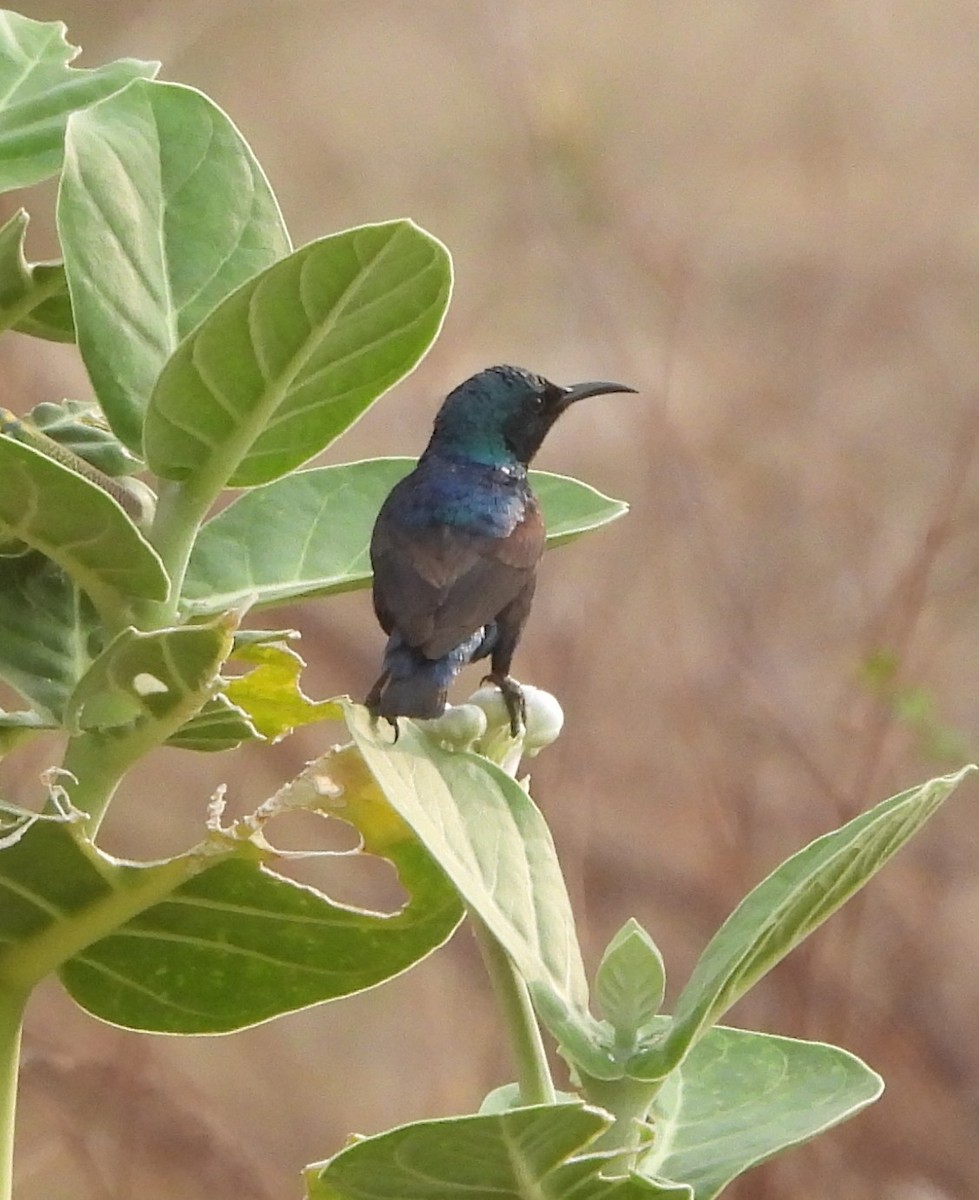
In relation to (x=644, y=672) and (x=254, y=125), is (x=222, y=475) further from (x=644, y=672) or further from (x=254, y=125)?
(x=254, y=125)

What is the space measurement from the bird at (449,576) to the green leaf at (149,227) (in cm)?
13

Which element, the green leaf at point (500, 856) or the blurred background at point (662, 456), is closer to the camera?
the green leaf at point (500, 856)

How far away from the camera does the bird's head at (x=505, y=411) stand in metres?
0.98

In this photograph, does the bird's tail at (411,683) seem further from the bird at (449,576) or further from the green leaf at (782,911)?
the green leaf at (782,911)

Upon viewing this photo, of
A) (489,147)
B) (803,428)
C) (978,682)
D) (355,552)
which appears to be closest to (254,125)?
(489,147)

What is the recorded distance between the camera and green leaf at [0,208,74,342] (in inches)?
25.5

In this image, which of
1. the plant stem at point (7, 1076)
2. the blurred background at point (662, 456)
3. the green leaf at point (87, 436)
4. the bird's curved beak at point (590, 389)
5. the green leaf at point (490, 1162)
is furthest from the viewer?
the blurred background at point (662, 456)

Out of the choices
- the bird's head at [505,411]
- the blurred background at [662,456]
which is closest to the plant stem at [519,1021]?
the bird's head at [505,411]

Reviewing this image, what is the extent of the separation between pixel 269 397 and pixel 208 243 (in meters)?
0.09

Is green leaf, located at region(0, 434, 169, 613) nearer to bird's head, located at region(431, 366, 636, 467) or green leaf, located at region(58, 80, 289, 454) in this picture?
green leaf, located at region(58, 80, 289, 454)

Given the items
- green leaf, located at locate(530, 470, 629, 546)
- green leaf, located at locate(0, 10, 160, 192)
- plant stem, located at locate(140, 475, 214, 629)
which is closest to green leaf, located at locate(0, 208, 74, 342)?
green leaf, located at locate(0, 10, 160, 192)

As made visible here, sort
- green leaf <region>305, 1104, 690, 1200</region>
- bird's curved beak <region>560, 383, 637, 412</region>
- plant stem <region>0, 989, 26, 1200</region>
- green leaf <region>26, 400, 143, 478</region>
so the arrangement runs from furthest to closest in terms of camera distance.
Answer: bird's curved beak <region>560, 383, 637, 412</region>, green leaf <region>26, 400, 143, 478</region>, plant stem <region>0, 989, 26, 1200</region>, green leaf <region>305, 1104, 690, 1200</region>

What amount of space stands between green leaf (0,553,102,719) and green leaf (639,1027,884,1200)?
276 millimetres

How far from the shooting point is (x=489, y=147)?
10.3 feet
